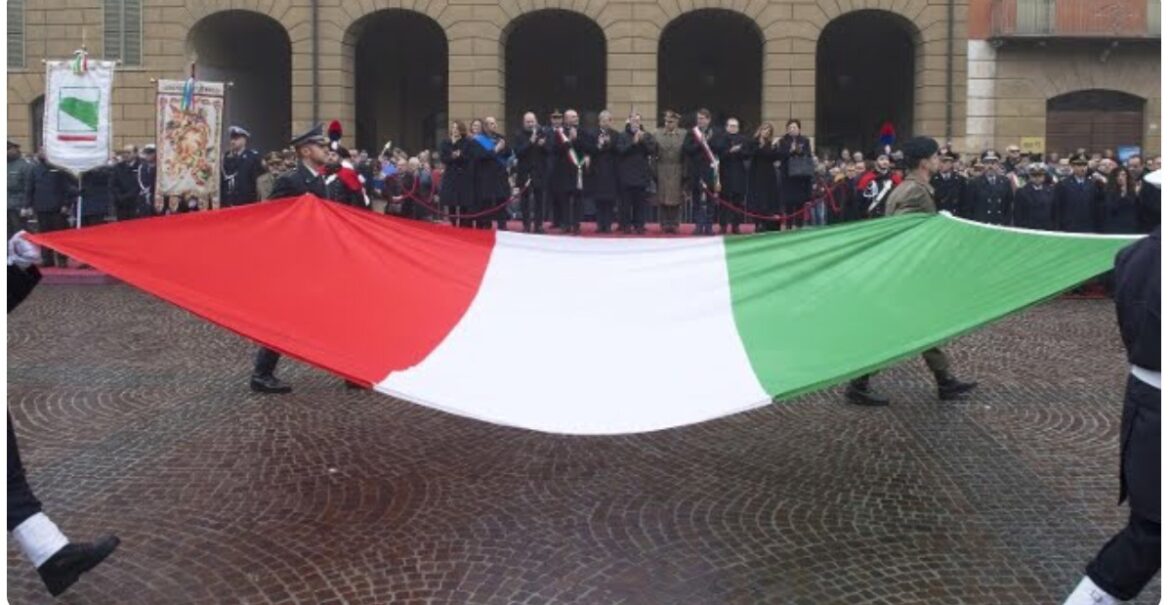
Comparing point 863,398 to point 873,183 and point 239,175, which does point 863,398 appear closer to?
point 873,183

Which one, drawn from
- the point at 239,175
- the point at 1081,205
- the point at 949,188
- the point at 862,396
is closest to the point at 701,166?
the point at 949,188

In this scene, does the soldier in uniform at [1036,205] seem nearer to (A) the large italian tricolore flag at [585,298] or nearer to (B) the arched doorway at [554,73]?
(A) the large italian tricolore flag at [585,298]

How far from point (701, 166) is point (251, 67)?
18693mm

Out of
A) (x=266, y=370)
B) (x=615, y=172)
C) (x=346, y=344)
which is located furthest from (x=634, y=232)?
(x=346, y=344)

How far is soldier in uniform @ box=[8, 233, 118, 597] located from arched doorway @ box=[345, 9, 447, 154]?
2795cm

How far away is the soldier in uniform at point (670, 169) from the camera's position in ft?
57.4

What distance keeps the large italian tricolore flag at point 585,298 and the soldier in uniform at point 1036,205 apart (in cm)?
1085

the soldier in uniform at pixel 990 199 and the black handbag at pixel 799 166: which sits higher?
the black handbag at pixel 799 166

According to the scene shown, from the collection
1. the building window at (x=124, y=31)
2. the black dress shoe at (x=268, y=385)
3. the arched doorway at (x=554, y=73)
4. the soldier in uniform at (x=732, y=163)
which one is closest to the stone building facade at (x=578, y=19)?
the building window at (x=124, y=31)

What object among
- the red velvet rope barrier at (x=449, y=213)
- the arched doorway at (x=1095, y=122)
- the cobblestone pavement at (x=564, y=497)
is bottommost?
the cobblestone pavement at (x=564, y=497)

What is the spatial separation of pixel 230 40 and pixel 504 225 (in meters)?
15.9

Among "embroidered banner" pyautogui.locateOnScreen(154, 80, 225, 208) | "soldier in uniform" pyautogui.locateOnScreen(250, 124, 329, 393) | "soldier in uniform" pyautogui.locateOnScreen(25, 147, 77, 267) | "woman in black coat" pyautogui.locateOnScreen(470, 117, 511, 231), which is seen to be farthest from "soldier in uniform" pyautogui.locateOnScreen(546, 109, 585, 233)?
"soldier in uniform" pyautogui.locateOnScreen(250, 124, 329, 393)

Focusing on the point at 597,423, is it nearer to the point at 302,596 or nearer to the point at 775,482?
the point at 302,596

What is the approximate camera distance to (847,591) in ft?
15.2
